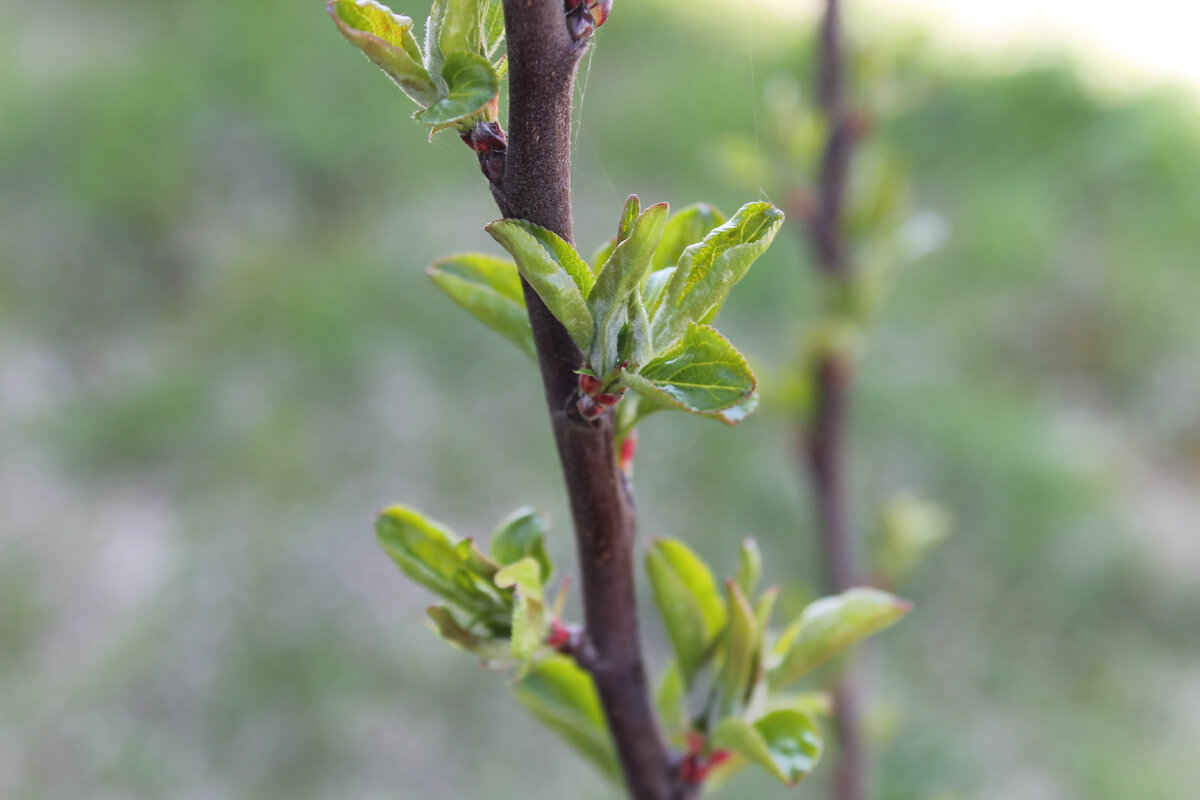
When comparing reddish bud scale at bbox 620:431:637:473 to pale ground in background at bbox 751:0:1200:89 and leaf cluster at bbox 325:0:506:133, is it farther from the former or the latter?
pale ground in background at bbox 751:0:1200:89

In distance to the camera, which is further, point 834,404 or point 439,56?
point 834,404

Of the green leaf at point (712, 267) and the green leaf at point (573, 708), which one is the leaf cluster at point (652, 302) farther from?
the green leaf at point (573, 708)

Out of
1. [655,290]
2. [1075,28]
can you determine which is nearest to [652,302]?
[655,290]

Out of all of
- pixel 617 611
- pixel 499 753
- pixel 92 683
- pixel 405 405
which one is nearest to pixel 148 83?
pixel 405 405

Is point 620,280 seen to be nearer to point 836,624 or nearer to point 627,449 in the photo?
point 627,449

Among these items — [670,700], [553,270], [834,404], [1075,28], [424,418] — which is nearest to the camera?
[553,270]

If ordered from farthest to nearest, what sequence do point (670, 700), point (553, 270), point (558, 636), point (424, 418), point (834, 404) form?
point (424, 418) < point (834, 404) < point (670, 700) < point (558, 636) < point (553, 270)

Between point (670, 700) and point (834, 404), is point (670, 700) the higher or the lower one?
the lower one
